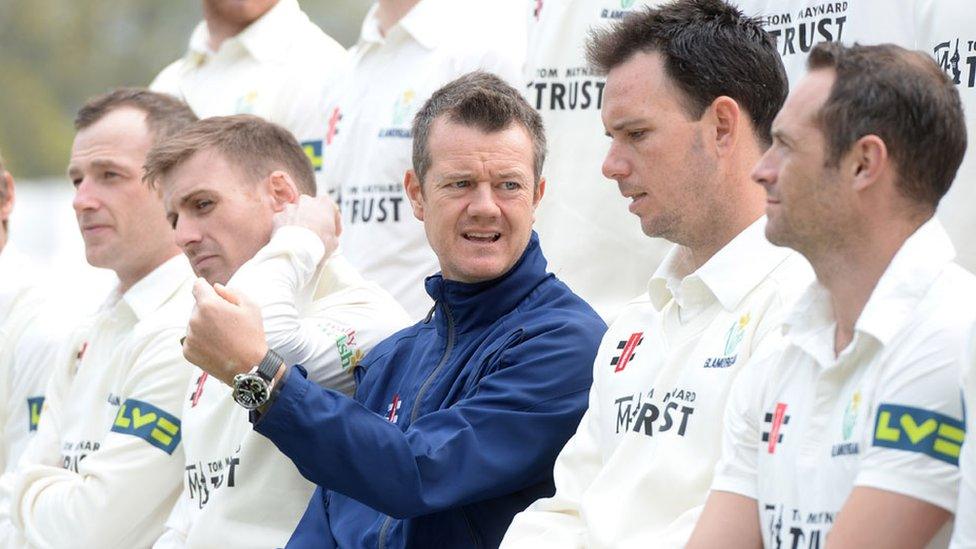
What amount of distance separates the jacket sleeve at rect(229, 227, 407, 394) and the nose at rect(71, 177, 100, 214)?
3.50ft

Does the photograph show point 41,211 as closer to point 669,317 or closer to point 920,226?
point 669,317

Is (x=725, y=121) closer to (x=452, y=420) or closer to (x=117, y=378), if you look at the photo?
(x=452, y=420)

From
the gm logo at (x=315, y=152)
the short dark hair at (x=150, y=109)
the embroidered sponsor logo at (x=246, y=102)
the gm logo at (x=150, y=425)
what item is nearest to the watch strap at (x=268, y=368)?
the gm logo at (x=150, y=425)

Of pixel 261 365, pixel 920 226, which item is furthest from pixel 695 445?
pixel 261 365

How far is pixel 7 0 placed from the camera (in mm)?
25953

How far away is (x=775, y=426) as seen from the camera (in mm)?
3266

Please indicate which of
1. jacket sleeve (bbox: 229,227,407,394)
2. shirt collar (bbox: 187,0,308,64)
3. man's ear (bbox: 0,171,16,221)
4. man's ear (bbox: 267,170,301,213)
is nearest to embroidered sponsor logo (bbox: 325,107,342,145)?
shirt collar (bbox: 187,0,308,64)

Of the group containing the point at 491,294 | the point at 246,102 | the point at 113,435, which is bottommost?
the point at 113,435

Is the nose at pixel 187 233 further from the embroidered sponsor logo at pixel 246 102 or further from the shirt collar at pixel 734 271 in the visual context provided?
the shirt collar at pixel 734 271

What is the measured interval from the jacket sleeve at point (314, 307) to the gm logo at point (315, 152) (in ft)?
4.12

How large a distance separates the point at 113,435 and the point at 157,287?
2.30 ft

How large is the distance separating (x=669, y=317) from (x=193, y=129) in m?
1.93

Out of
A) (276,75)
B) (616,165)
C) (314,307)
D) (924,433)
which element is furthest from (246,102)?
(924,433)

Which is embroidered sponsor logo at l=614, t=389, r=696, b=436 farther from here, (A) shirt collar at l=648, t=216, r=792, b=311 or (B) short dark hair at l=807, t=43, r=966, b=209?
(B) short dark hair at l=807, t=43, r=966, b=209
